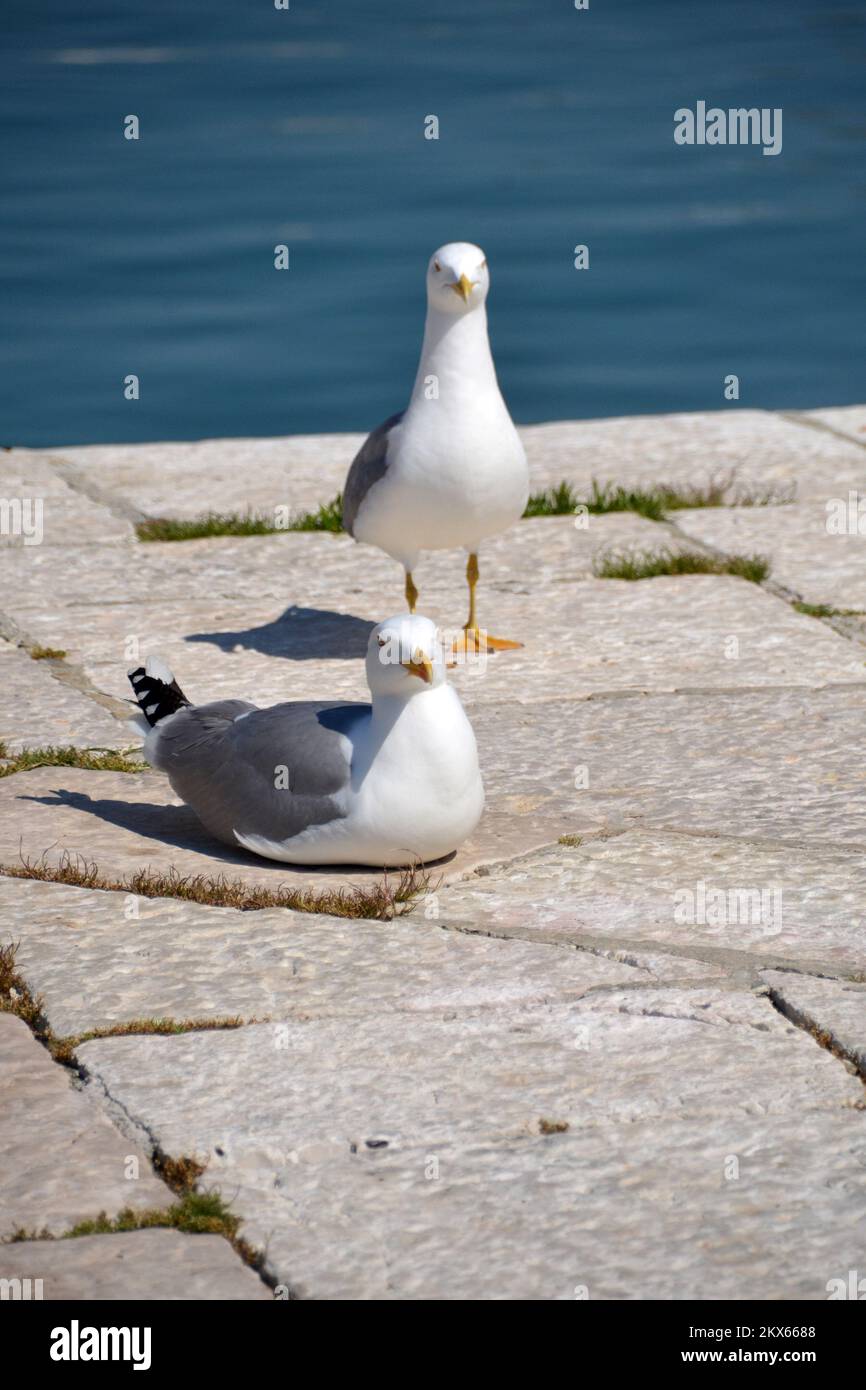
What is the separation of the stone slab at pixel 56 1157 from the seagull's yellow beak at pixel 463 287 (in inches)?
121

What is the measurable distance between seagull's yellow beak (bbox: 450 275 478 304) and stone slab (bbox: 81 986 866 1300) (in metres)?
2.81

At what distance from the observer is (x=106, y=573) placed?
6750 mm

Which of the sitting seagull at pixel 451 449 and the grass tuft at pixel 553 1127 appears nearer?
the grass tuft at pixel 553 1127

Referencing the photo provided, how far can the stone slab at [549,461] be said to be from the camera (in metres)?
7.86

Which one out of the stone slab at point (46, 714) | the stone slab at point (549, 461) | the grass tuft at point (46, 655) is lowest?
the stone slab at point (46, 714)

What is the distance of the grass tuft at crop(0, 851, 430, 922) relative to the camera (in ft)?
12.7

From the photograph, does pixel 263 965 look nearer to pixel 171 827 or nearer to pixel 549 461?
pixel 171 827

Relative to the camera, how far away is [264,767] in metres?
4.10

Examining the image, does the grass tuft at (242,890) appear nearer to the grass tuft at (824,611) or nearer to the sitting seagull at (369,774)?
the sitting seagull at (369,774)

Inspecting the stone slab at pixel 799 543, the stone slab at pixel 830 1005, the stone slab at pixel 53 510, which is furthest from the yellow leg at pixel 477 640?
the stone slab at pixel 830 1005

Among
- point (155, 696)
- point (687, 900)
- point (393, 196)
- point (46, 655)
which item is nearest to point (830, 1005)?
point (687, 900)

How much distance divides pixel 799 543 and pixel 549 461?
5.36 feet

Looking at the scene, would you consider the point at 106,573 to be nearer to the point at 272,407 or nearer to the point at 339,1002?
the point at 339,1002

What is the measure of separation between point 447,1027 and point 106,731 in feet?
6.64
